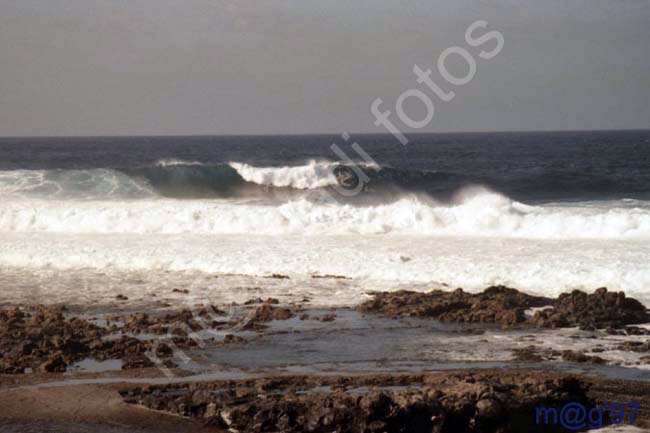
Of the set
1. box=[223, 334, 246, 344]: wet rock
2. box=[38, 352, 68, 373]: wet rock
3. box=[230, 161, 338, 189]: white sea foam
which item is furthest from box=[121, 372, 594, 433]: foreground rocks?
box=[230, 161, 338, 189]: white sea foam

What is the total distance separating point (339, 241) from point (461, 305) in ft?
26.8

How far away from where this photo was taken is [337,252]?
73.5ft

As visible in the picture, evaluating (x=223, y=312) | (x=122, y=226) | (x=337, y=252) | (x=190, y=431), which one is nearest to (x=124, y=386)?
(x=190, y=431)

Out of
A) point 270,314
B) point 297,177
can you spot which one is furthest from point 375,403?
point 297,177

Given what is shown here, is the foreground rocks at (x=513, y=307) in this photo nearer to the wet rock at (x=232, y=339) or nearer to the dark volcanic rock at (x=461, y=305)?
the dark volcanic rock at (x=461, y=305)

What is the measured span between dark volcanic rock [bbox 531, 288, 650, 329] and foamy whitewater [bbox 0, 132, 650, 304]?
1.67m

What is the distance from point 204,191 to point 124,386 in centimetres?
3084

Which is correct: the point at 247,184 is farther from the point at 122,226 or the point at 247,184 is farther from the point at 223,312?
the point at 223,312

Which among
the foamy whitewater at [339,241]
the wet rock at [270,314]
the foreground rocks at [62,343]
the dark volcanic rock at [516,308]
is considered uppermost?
the foamy whitewater at [339,241]

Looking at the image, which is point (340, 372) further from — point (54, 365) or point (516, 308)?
point (516, 308)

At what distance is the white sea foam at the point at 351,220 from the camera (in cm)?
2498

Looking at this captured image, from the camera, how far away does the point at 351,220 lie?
2706cm

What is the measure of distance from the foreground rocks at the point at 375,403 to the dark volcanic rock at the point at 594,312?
13.9 feet

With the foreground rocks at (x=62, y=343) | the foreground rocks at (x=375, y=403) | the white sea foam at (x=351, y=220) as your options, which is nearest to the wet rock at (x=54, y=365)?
the foreground rocks at (x=62, y=343)
